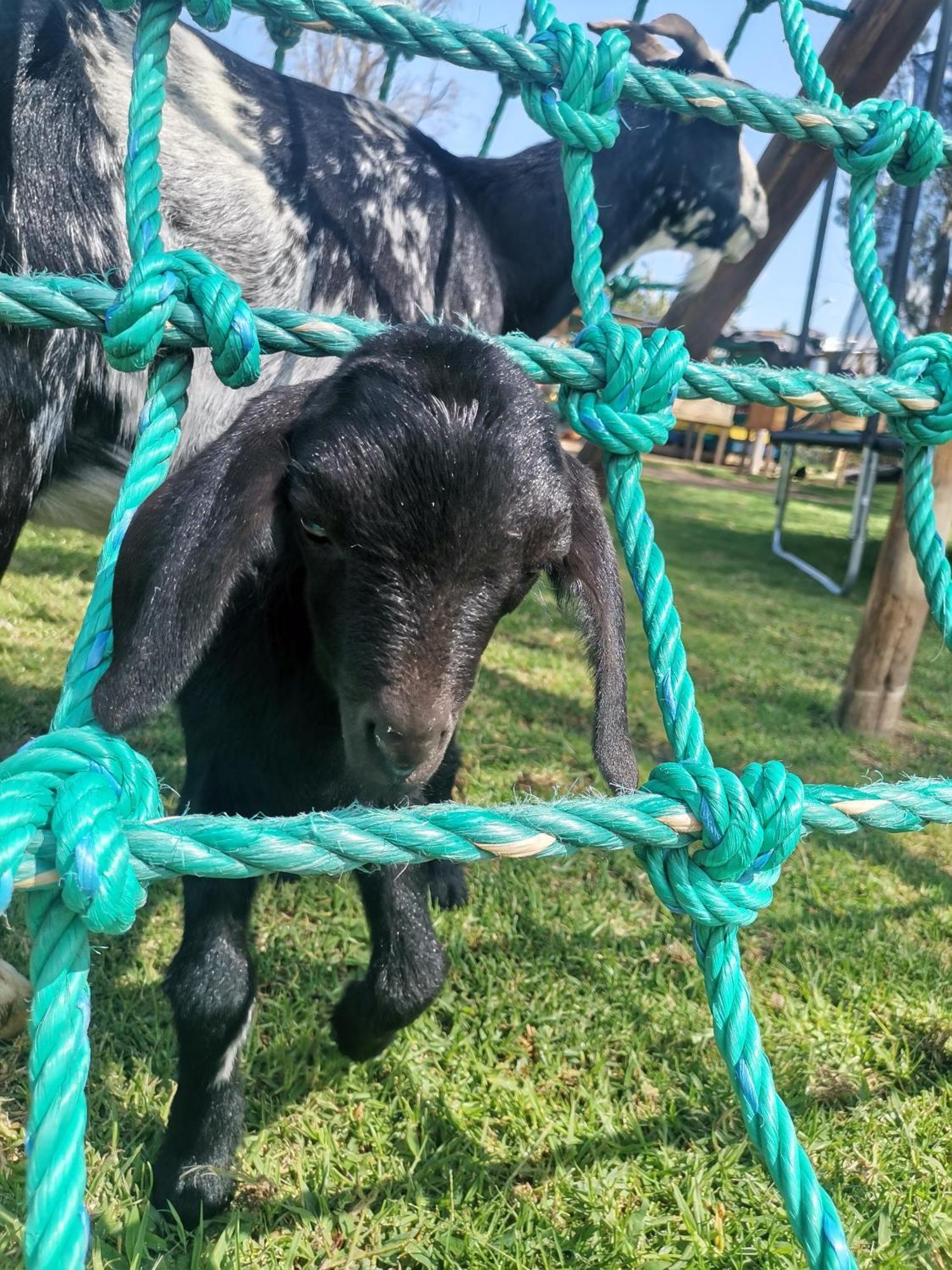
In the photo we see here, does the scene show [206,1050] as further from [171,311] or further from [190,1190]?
[171,311]

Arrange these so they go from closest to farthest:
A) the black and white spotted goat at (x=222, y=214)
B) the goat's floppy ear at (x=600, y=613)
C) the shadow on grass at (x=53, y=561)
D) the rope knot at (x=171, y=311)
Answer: the rope knot at (x=171, y=311) → the goat's floppy ear at (x=600, y=613) → the black and white spotted goat at (x=222, y=214) → the shadow on grass at (x=53, y=561)

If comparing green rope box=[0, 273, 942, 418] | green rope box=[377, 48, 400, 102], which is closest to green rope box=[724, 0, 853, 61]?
green rope box=[377, 48, 400, 102]

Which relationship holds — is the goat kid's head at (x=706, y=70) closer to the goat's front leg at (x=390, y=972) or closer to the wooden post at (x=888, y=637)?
the wooden post at (x=888, y=637)

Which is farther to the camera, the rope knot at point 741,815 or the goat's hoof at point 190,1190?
the goat's hoof at point 190,1190

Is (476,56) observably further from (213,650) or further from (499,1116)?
(499,1116)

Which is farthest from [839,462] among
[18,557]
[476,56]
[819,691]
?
[476,56]

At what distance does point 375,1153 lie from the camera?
5.86 feet

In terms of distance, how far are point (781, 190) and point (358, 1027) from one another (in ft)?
14.6

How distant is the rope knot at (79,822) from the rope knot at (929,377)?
4.74 ft

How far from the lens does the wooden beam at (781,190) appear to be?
4148mm

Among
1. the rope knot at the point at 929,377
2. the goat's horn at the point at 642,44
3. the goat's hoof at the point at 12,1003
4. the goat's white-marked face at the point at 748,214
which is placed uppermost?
the goat's horn at the point at 642,44

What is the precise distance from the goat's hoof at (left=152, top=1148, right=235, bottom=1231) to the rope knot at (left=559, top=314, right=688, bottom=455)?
4.65 ft

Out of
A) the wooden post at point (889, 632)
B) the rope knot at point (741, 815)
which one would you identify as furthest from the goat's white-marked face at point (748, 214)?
the rope knot at point (741, 815)

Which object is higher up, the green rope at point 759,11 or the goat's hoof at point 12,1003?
the green rope at point 759,11
